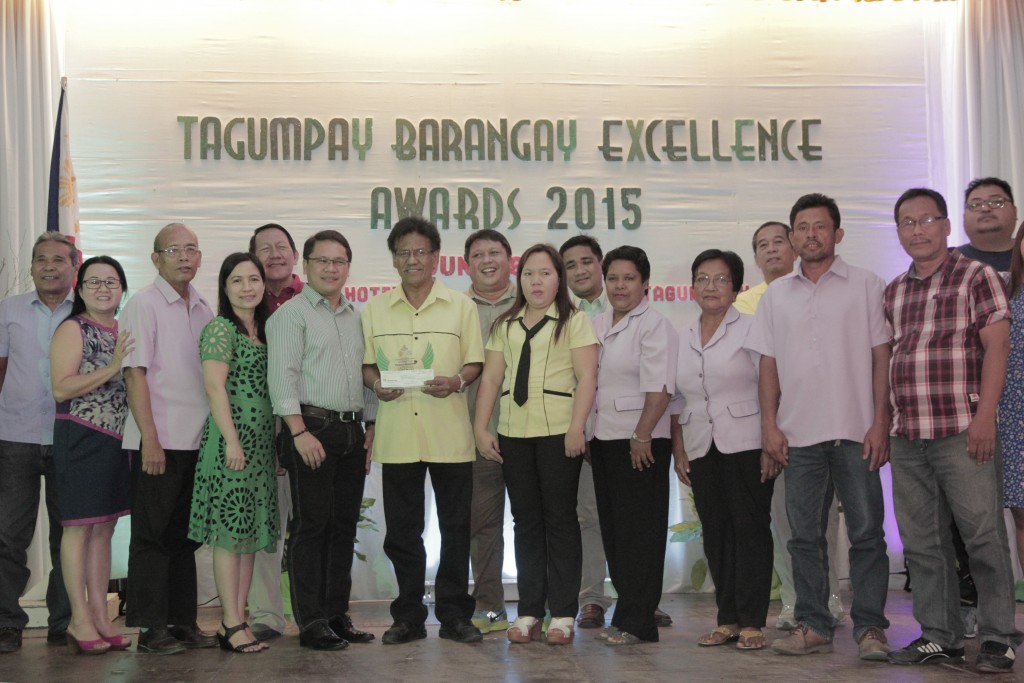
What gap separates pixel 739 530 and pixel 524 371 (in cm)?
104

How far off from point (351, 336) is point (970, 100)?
13.3 feet

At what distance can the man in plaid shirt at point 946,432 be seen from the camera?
3541 mm

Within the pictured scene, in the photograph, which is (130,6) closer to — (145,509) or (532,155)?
(532,155)

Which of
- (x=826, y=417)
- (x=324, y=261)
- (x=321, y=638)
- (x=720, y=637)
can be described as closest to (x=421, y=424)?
(x=324, y=261)

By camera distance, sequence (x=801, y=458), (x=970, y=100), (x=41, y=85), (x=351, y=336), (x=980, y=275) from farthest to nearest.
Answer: (x=970, y=100) < (x=41, y=85) < (x=351, y=336) < (x=801, y=458) < (x=980, y=275)

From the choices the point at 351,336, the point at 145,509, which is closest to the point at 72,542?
the point at 145,509

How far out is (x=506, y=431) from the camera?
4168 mm

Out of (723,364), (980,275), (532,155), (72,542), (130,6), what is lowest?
(72,542)

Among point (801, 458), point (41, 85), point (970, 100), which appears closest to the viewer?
point (801, 458)

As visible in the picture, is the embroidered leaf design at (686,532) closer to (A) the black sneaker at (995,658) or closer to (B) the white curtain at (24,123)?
(A) the black sneaker at (995,658)

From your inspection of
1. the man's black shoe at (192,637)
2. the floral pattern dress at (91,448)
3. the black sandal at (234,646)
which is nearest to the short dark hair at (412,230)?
the floral pattern dress at (91,448)

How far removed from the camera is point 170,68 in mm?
5816

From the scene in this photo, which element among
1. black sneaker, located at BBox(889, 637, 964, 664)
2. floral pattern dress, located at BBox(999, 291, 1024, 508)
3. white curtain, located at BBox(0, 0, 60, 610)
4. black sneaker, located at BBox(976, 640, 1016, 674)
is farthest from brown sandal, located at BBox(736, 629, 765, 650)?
white curtain, located at BBox(0, 0, 60, 610)

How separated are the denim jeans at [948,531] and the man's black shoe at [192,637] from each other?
2733 mm
